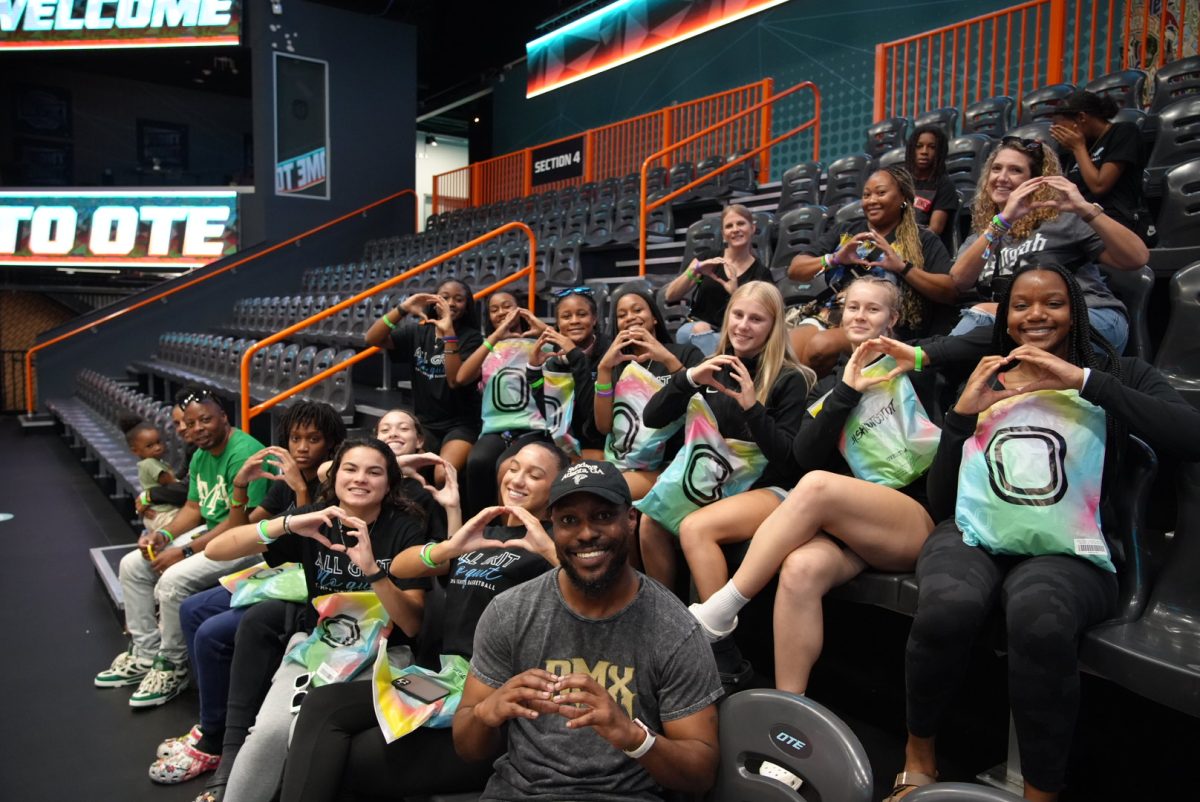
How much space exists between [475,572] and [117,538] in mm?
4376

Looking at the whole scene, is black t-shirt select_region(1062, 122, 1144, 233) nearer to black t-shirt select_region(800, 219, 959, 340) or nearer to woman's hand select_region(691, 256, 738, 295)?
black t-shirt select_region(800, 219, 959, 340)

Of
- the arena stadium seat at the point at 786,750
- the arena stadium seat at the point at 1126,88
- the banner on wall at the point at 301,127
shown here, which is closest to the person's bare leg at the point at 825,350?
the arena stadium seat at the point at 786,750

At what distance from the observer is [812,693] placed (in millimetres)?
2492

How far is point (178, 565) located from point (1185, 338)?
3.28 m

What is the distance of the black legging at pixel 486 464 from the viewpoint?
348cm

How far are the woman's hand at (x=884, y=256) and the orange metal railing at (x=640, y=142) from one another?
18.9 feet

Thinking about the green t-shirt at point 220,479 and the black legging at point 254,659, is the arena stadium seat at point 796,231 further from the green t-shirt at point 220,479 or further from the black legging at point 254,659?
the black legging at point 254,659

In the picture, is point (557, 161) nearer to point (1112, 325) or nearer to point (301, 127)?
point (301, 127)

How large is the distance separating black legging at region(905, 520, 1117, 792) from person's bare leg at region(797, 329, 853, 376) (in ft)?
3.10

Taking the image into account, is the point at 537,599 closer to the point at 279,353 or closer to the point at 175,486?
the point at 175,486

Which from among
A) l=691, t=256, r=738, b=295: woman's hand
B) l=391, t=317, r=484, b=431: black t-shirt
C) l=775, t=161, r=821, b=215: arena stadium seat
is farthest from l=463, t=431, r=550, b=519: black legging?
l=775, t=161, r=821, b=215: arena stadium seat

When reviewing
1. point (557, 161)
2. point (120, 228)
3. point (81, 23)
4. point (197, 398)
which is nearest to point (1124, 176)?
point (197, 398)

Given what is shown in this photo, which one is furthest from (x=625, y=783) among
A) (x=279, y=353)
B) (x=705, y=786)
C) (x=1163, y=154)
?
(x=279, y=353)

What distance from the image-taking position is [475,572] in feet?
7.27
